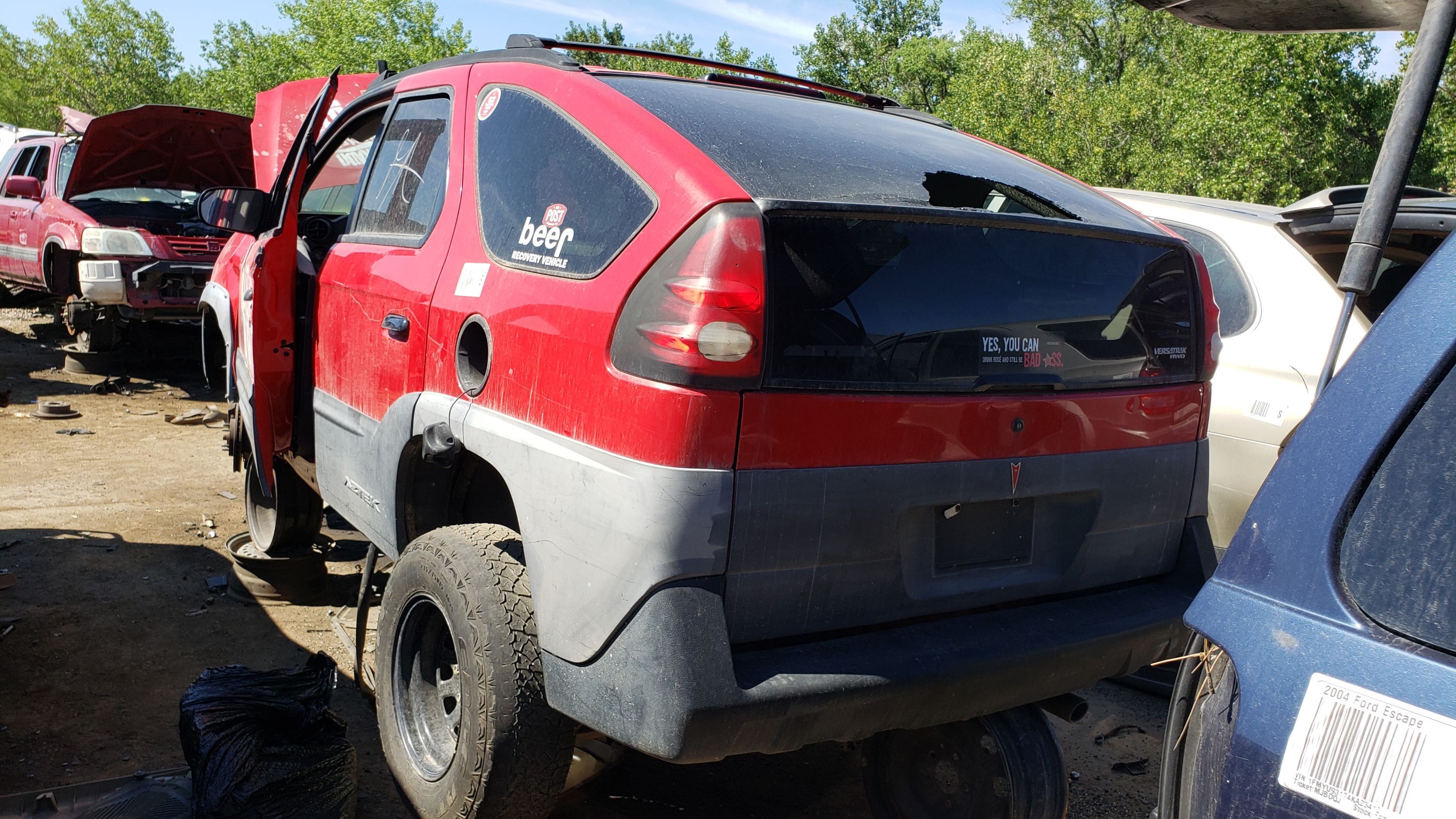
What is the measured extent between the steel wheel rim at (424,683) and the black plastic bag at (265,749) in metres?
0.17

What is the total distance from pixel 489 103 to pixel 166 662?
2502mm

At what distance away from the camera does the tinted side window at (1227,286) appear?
4211mm

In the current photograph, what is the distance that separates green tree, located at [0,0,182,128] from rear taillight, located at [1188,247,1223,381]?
1911 inches

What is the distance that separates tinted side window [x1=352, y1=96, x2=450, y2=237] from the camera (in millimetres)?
3186

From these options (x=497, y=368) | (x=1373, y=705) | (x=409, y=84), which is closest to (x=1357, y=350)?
(x=1373, y=705)

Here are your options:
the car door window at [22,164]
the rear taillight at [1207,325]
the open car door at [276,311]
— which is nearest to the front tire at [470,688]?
the open car door at [276,311]

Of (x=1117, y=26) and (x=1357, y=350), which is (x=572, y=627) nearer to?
(x=1357, y=350)

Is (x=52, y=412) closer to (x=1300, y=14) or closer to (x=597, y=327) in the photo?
(x=597, y=327)

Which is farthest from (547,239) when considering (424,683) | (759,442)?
(424,683)

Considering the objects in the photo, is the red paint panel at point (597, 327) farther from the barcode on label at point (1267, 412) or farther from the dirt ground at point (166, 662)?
the barcode on label at point (1267, 412)

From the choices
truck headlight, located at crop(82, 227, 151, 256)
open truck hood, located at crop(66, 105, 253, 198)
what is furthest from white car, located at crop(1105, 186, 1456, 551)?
open truck hood, located at crop(66, 105, 253, 198)

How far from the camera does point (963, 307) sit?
7.88ft

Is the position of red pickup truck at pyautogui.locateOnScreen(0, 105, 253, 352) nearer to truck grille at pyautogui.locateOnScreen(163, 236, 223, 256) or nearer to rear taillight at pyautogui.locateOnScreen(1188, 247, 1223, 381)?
truck grille at pyautogui.locateOnScreen(163, 236, 223, 256)

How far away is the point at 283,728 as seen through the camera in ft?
9.09
